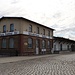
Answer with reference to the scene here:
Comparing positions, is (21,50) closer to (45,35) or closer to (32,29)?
(32,29)

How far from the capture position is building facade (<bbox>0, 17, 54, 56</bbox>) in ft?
93.0

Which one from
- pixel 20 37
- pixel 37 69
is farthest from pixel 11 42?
pixel 37 69

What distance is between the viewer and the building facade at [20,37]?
93.0 feet

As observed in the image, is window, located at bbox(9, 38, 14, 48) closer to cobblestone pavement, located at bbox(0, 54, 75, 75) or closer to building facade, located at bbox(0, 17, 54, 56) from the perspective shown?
building facade, located at bbox(0, 17, 54, 56)

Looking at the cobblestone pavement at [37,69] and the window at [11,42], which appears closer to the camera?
the cobblestone pavement at [37,69]

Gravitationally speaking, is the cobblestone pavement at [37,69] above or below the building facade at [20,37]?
below

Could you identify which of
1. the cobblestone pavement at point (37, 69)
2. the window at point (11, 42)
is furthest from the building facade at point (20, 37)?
the cobblestone pavement at point (37, 69)

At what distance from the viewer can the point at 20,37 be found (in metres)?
27.9

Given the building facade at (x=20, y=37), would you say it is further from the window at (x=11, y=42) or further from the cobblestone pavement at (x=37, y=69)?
the cobblestone pavement at (x=37, y=69)

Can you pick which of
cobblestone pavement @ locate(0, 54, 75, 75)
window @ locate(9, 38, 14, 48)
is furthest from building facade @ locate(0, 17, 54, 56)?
cobblestone pavement @ locate(0, 54, 75, 75)

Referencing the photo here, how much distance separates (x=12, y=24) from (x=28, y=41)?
4301 mm

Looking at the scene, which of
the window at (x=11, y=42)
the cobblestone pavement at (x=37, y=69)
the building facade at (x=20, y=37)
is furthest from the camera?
the window at (x=11, y=42)

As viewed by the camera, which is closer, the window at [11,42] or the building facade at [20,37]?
the building facade at [20,37]

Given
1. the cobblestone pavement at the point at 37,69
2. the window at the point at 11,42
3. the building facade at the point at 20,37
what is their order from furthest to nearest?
the window at the point at 11,42 < the building facade at the point at 20,37 < the cobblestone pavement at the point at 37,69
